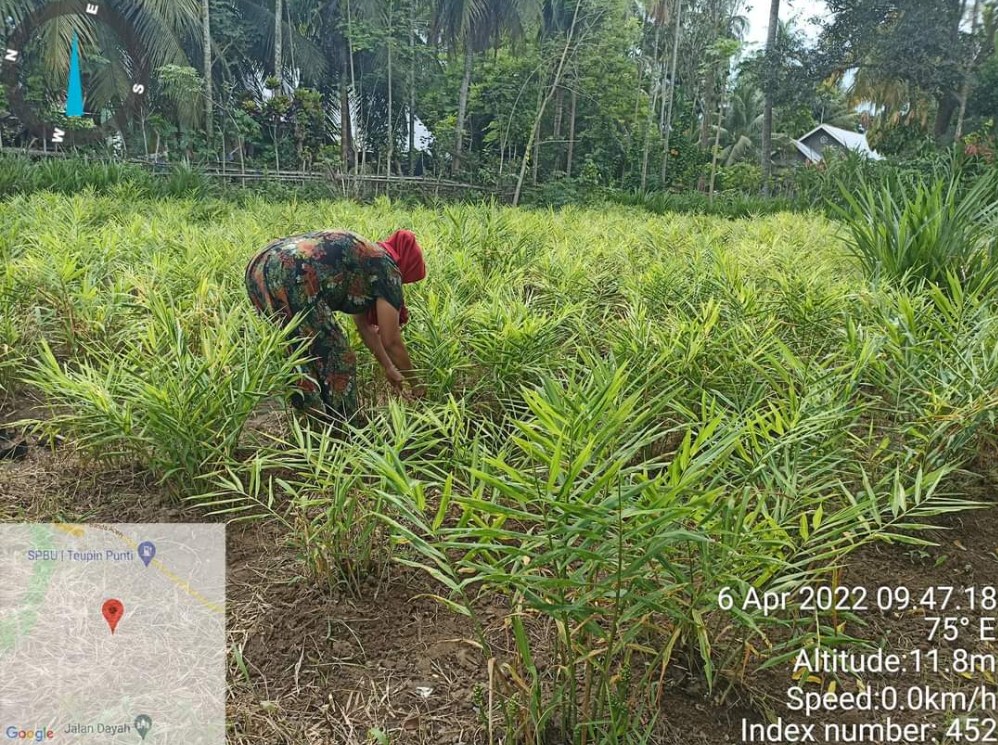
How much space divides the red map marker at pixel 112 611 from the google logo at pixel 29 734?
0.79ft

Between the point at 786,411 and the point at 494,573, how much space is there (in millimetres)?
1003

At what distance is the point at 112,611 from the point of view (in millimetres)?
1522

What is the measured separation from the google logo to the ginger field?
0.32 metres

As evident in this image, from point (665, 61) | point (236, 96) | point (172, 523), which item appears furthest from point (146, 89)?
point (172, 523)

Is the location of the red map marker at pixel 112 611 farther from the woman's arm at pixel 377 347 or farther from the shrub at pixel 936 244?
the shrub at pixel 936 244

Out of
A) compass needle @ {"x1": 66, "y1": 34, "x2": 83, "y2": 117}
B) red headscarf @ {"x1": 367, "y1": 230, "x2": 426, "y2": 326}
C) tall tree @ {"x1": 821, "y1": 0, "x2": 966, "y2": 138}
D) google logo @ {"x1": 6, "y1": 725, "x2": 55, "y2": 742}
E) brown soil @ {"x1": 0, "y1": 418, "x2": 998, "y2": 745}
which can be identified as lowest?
google logo @ {"x1": 6, "y1": 725, "x2": 55, "y2": 742}

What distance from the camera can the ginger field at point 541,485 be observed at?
3.92 feet

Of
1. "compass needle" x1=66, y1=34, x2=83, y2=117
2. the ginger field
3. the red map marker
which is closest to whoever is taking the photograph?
the ginger field

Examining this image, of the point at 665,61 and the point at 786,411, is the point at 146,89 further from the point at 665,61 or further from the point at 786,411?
the point at 786,411

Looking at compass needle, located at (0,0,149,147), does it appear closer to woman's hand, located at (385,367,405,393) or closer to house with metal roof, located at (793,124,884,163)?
woman's hand, located at (385,367,405,393)

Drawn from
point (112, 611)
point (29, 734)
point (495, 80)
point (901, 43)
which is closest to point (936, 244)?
point (112, 611)

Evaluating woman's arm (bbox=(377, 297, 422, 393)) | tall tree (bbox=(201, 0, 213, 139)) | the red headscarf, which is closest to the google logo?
woman's arm (bbox=(377, 297, 422, 393))

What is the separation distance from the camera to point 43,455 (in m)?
2.20

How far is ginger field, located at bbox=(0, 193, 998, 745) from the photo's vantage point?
3.92ft
